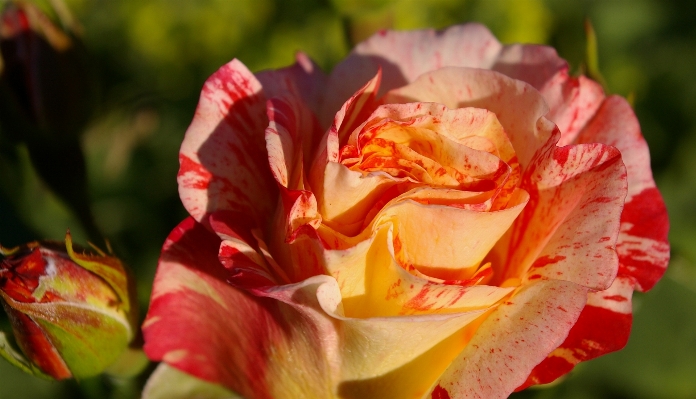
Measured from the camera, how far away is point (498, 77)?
625mm

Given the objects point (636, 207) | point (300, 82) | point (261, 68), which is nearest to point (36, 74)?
point (300, 82)

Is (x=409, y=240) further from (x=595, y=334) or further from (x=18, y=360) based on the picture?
(x=18, y=360)

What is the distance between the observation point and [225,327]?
0.64 metres

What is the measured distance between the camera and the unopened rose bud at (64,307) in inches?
25.2

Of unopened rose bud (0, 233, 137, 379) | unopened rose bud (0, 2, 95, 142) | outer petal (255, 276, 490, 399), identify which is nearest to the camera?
outer petal (255, 276, 490, 399)

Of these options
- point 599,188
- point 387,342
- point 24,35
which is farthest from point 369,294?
point 24,35

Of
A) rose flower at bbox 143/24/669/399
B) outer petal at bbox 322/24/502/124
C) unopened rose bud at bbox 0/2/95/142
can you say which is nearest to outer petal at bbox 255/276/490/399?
rose flower at bbox 143/24/669/399

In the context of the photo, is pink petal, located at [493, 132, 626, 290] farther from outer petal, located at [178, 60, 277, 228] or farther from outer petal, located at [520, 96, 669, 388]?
outer petal, located at [178, 60, 277, 228]

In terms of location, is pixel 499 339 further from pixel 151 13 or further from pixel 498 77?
pixel 151 13

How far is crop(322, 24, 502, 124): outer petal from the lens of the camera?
0.72 m

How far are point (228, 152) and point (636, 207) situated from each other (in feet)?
1.12

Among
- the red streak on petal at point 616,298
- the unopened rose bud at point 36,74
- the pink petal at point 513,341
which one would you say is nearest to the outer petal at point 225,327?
the pink petal at point 513,341

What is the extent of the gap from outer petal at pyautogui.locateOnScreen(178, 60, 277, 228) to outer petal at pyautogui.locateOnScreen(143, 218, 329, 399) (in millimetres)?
34

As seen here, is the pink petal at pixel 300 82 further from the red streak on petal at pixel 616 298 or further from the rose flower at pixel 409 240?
the red streak on petal at pixel 616 298
